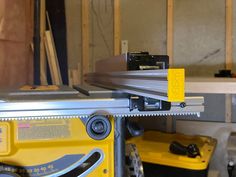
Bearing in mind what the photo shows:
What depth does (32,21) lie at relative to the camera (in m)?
2.64

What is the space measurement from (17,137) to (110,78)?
0.48 metres

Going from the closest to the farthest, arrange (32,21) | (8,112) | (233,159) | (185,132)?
(8,112), (233,159), (185,132), (32,21)

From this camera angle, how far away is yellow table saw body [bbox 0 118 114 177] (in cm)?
77

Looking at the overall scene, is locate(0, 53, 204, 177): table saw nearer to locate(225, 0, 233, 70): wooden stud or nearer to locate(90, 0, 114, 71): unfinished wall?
locate(225, 0, 233, 70): wooden stud

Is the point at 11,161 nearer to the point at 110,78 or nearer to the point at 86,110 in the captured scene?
the point at 86,110

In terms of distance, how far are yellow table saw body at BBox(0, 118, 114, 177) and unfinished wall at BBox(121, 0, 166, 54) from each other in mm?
1767

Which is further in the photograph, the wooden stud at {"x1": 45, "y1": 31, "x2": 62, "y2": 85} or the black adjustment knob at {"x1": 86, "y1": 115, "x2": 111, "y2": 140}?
the wooden stud at {"x1": 45, "y1": 31, "x2": 62, "y2": 85}

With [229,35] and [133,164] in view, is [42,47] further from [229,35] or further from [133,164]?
[133,164]

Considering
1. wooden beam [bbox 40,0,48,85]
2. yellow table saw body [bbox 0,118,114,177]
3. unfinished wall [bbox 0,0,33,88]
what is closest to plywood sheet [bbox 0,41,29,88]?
unfinished wall [bbox 0,0,33,88]

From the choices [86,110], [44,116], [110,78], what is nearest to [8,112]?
[44,116]

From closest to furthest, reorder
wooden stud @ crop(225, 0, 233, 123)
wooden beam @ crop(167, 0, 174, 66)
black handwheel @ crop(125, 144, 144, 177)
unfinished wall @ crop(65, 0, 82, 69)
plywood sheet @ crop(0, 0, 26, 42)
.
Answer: black handwheel @ crop(125, 144, 144, 177)
plywood sheet @ crop(0, 0, 26, 42)
wooden stud @ crop(225, 0, 233, 123)
wooden beam @ crop(167, 0, 174, 66)
unfinished wall @ crop(65, 0, 82, 69)

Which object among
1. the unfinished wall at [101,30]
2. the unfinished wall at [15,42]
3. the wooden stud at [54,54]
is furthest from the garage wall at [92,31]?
the unfinished wall at [15,42]

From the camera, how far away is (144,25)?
249cm

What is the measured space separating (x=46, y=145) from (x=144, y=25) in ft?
6.17
